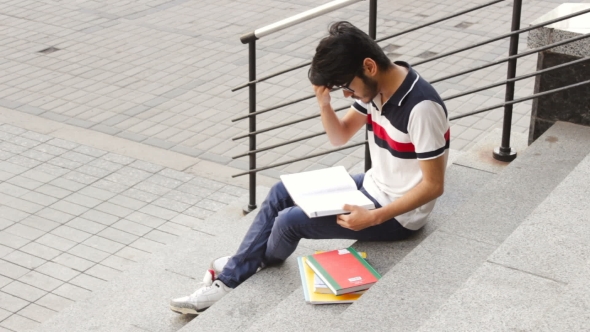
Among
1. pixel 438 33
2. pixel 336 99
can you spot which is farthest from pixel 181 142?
pixel 438 33

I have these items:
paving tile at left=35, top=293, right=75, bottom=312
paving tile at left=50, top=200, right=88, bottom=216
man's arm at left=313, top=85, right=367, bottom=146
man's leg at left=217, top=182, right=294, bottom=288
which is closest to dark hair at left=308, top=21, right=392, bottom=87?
man's arm at left=313, top=85, right=367, bottom=146

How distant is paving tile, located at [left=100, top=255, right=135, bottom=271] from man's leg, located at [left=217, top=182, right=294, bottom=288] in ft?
5.12

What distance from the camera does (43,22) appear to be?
11586 mm

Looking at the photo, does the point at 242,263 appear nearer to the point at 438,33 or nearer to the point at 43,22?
the point at 438,33

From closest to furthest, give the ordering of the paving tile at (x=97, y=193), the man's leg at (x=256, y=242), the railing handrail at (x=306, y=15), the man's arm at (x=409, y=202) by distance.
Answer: the man's arm at (x=409, y=202)
the man's leg at (x=256, y=242)
the railing handrail at (x=306, y=15)
the paving tile at (x=97, y=193)

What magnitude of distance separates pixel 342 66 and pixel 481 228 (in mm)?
1134

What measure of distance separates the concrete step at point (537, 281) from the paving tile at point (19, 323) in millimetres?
3119

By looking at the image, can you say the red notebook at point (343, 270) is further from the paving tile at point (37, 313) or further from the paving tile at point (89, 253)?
the paving tile at point (89, 253)

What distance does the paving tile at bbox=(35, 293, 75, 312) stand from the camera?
543 cm

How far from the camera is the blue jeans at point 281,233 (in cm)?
412

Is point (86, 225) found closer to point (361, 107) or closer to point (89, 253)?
point (89, 253)

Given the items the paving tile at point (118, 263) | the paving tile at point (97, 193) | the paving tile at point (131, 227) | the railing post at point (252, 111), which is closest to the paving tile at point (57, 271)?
the paving tile at point (118, 263)

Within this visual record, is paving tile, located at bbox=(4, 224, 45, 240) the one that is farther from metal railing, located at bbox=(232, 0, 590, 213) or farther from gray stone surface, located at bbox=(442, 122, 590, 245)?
gray stone surface, located at bbox=(442, 122, 590, 245)

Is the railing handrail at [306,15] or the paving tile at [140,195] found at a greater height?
the railing handrail at [306,15]
